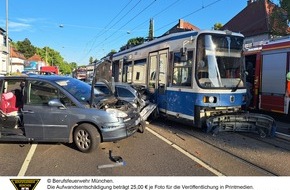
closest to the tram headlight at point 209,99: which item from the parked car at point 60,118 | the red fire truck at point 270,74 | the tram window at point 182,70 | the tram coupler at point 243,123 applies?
the tram coupler at point 243,123

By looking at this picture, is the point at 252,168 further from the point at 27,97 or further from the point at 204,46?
the point at 27,97

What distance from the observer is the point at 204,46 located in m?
9.42

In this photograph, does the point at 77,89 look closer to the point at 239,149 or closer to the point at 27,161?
the point at 27,161

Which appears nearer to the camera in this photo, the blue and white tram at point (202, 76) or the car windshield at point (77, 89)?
the car windshield at point (77, 89)

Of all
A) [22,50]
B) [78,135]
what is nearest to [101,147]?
[78,135]

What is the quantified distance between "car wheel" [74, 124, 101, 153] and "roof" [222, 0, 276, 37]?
29.8 m

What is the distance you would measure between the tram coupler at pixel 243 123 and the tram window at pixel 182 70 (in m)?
1.35

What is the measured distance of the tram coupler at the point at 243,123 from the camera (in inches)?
361

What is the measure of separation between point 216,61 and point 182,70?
108 centimetres

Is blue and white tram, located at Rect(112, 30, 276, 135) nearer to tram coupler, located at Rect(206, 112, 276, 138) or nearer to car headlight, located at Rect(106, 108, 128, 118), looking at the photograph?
tram coupler, located at Rect(206, 112, 276, 138)

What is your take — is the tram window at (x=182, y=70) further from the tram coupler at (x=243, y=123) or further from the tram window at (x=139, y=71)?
the tram window at (x=139, y=71)

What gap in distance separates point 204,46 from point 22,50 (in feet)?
431

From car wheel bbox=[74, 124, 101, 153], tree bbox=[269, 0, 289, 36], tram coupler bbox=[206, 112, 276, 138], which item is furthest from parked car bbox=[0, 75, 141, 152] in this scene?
tree bbox=[269, 0, 289, 36]

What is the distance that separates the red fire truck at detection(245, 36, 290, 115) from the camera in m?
12.0
